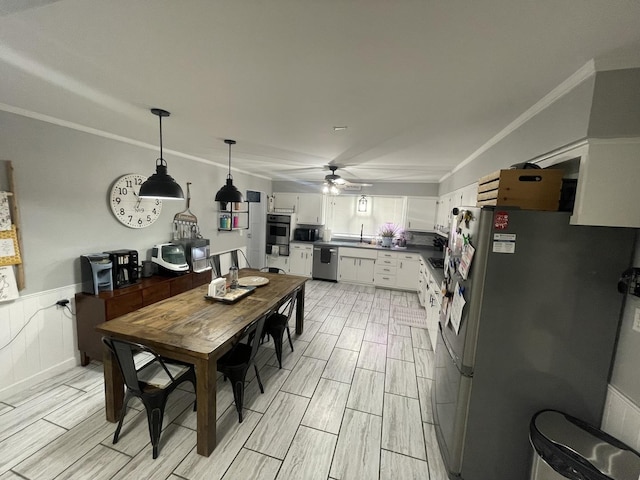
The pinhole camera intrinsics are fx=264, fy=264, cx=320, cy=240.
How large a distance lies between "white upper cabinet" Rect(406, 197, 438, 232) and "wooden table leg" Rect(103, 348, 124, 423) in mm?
5403

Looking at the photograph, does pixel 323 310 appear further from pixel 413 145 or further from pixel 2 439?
pixel 2 439

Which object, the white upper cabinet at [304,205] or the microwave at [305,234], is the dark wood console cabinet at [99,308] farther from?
the white upper cabinet at [304,205]

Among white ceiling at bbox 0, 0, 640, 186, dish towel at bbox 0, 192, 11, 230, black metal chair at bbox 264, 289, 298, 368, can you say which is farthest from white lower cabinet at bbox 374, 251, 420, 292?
dish towel at bbox 0, 192, 11, 230

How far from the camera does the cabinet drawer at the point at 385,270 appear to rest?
5703 millimetres

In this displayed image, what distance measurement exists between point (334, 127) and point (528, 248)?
173cm

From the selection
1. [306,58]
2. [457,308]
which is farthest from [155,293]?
[457,308]

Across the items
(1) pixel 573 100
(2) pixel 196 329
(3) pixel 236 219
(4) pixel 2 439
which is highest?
(1) pixel 573 100

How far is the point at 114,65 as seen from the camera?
56.8 inches

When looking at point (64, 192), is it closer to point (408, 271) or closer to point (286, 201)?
point (286, 201)

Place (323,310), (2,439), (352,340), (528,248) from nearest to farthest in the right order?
(528,248) < (2,439) < (352,340) < (323,310)

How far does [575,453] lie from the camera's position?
4.06 feet

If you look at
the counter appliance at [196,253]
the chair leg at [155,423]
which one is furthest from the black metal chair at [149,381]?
the counter appliance at [196,253]

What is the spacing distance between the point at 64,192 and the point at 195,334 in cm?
208

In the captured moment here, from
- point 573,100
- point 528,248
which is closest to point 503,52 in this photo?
point 573,100
